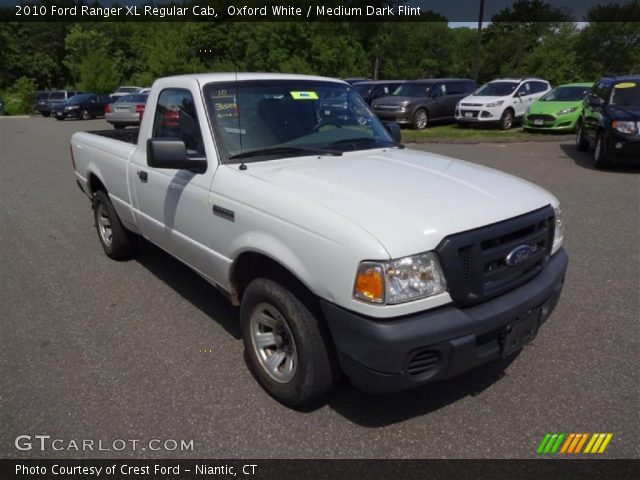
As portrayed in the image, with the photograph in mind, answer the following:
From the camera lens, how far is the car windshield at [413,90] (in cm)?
1748

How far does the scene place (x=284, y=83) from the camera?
12.4 ft

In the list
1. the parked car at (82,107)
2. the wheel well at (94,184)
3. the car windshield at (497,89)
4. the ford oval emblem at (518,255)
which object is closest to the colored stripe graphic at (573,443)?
the ford oval emblem at (518,255)

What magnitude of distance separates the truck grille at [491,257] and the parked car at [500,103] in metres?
14.3

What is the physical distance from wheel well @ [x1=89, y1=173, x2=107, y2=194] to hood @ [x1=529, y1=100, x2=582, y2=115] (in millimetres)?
13380

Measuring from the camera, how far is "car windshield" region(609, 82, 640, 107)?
31.7ft

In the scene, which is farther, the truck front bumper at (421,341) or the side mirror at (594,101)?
the side mirror at (594,101)

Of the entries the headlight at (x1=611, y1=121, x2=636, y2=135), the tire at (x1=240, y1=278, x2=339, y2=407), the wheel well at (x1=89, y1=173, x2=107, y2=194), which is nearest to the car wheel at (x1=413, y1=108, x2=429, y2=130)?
the headlight at (x1=611, y1=121, x2=636, y2=135)

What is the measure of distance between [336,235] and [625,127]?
8939 mm

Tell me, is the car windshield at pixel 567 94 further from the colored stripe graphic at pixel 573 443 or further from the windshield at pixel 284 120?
the colored stripe graphic at pixel 573 443

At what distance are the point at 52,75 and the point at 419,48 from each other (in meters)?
50.5

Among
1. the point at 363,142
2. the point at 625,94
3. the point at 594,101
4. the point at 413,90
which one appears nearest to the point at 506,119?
the point at 413,90

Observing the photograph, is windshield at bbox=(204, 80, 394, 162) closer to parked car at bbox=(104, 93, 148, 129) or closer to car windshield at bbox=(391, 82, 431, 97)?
car windshield at bbox=(391, 82, 431, 97)

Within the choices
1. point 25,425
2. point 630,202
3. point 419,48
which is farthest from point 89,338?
point 419,48

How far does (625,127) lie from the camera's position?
9.06 metres
